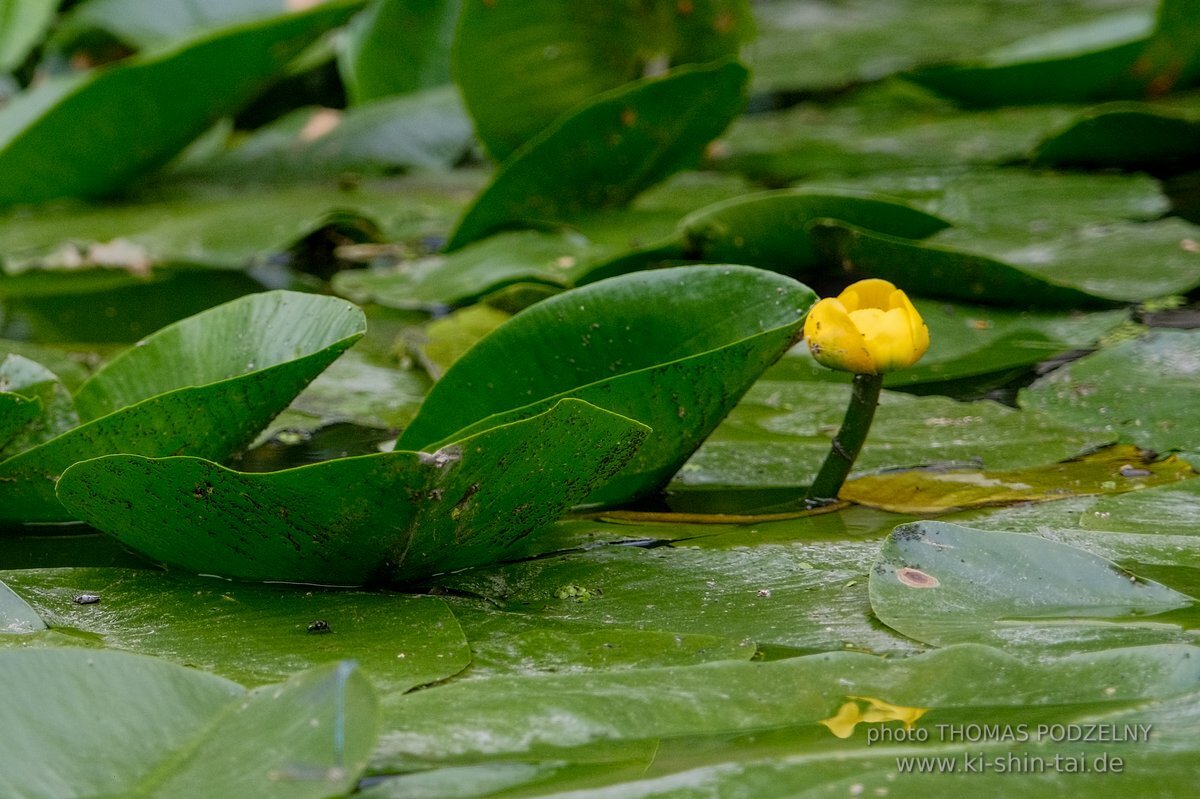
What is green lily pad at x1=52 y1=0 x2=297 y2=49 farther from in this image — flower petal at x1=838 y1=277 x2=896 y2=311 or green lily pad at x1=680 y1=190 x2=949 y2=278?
flower petal at x1=838 y1=277 x2=896 y2=311

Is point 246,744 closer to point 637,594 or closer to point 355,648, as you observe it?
point 355,648

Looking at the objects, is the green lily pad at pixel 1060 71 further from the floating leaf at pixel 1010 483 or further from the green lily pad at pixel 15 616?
the green lily pad at pixel 15 616

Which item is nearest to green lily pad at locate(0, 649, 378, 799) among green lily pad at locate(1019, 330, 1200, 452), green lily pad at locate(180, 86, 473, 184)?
green lily pad at locate(1019, 330, 1200, 452)

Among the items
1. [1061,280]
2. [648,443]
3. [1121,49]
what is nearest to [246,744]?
[648,443]

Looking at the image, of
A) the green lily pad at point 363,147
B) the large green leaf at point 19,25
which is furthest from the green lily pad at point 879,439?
the large green leaf at point 19,25

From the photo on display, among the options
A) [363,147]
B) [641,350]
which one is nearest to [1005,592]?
[641,350]

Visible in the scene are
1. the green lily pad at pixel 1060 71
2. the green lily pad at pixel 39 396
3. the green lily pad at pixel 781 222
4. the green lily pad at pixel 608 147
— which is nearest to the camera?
the green lily pad at pixel 39 396

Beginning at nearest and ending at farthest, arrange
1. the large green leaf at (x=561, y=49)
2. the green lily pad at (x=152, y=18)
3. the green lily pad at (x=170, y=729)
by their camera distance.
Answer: the green lily pad at (x=170, y=729) < the large green leaf at (x=561, y=49) < the green lily pad at (x=152, y=18)
